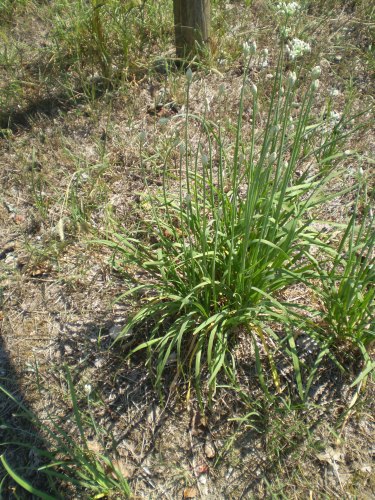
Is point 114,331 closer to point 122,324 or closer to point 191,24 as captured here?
point 122,324

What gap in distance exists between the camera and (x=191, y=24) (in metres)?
3.03

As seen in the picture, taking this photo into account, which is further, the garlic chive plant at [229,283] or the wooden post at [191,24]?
the wooden post at [191,24]

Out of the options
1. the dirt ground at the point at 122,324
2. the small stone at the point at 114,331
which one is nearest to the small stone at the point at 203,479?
the dirt ground at the point at 122,324

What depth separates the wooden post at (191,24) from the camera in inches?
116

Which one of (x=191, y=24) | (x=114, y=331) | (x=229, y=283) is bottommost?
(x=114, y=331)

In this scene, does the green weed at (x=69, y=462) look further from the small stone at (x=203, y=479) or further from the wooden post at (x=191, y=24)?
the wooden post at (x=191, y=24)

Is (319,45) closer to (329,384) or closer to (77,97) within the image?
(77,97)

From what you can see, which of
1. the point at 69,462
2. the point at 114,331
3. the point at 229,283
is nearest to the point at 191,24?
the point at 229,283

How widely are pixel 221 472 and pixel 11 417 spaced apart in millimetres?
956

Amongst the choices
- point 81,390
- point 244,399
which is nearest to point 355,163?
point 244,399

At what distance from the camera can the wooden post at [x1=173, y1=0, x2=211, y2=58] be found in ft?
9.69

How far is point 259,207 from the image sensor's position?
1.96m

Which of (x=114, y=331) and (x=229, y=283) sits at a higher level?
(x=229, y=283)

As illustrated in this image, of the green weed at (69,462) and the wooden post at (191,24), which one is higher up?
the wooden post at (191,24)
